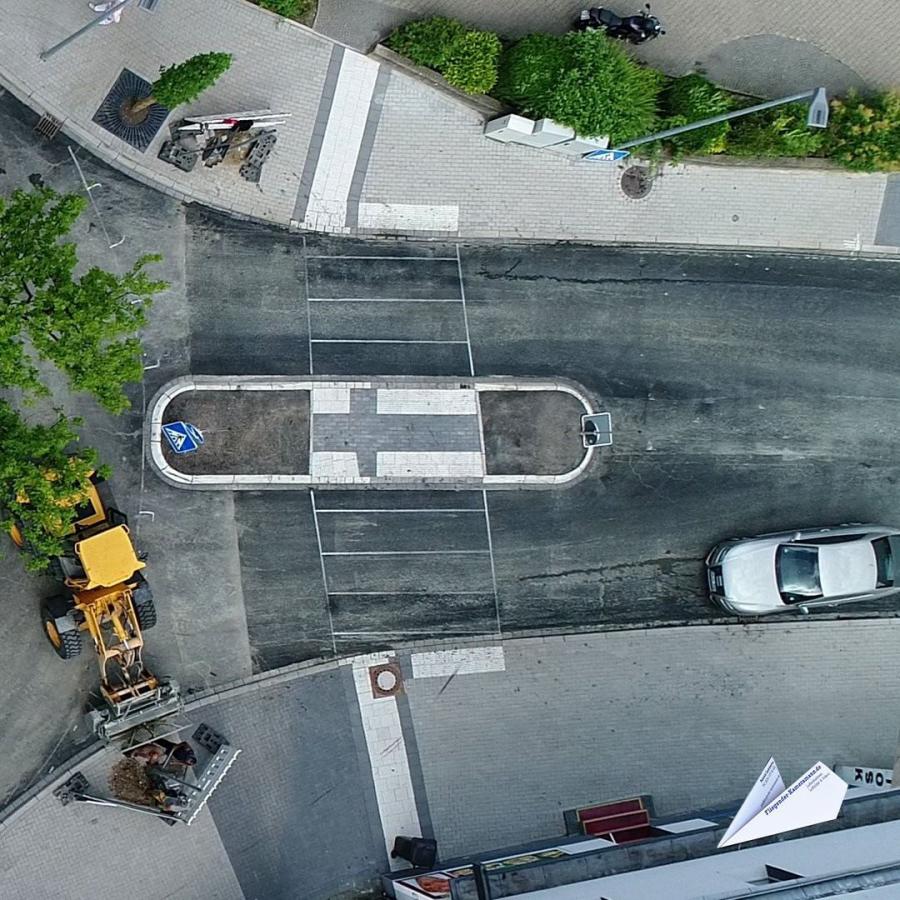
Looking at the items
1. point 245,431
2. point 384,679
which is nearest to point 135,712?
point 384,679

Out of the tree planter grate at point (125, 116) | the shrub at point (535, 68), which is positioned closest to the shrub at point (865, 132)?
the shrub at point (535, 68)

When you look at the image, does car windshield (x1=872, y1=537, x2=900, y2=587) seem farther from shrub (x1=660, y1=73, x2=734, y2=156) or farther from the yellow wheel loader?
the yellow wheel loader

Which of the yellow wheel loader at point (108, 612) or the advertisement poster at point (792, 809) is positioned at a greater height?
the yellow wheel loader at point (108, 612)

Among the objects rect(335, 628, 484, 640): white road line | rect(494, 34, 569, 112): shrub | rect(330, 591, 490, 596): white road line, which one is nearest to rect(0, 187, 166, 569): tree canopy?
rect(330, 591, 490, 596): white road line

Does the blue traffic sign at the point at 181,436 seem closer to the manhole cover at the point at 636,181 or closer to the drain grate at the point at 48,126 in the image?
the drain grate at the point at 48,126

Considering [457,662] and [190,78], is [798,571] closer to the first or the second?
[457,662]
